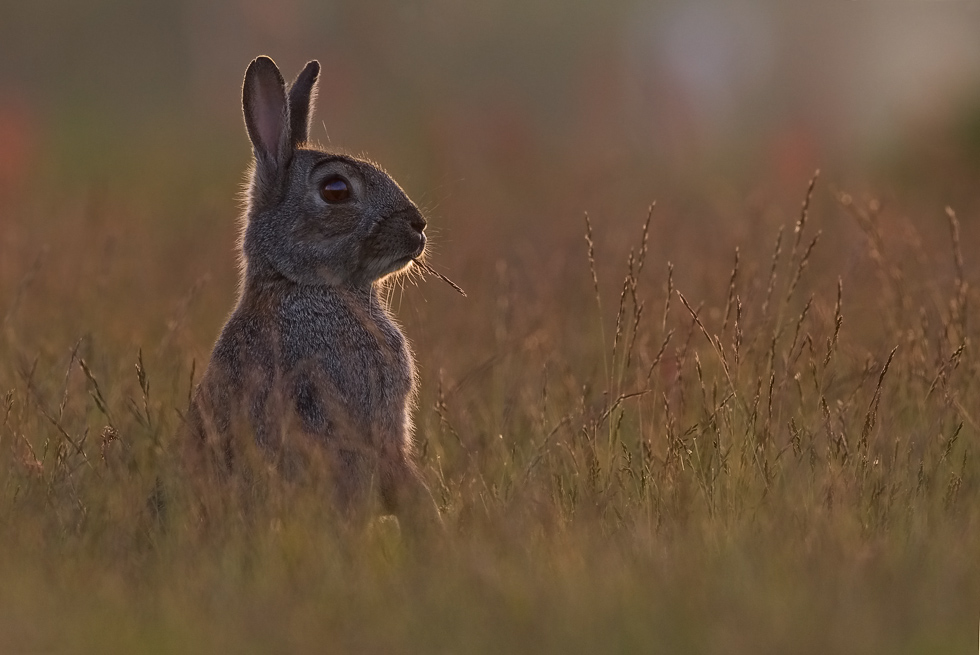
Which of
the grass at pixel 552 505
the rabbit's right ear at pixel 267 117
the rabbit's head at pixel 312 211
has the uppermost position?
the rabbit's right ear at pixel 267 117

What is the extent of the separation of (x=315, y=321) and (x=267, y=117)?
0.99 meters

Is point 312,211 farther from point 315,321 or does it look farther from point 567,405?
point 567,405

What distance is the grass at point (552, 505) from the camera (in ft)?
10.6

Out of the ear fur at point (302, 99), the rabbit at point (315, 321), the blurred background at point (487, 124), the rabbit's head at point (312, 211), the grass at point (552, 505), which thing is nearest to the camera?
the grass at point (552, 505)

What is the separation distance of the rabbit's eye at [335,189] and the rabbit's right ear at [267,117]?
210 millimetres

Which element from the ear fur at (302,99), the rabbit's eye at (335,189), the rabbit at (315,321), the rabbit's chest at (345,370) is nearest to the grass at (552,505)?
the rabbit at (315,321)

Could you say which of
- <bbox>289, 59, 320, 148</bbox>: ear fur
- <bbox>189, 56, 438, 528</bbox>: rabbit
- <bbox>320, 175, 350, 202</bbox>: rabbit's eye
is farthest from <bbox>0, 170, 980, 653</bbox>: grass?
<bbox>289, 59, 320, 148</bbox>: ear fur

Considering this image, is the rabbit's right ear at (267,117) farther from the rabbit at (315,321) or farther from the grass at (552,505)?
the grass at (552,505)

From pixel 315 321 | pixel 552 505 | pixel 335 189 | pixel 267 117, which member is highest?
pixel 267 117

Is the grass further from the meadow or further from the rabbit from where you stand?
the rabbit

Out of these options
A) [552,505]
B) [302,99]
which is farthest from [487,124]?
[552,505]

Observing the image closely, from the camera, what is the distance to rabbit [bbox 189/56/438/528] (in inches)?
176

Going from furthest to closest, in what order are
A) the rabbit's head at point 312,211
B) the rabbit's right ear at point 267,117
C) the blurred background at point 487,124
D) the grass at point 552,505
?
1. the blurred background at point 487,124
2. the rabbit's right ear at point 267,117
3. the rabbit's head at point 312,211
4. the grass at point 552,505

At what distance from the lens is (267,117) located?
5309mm
